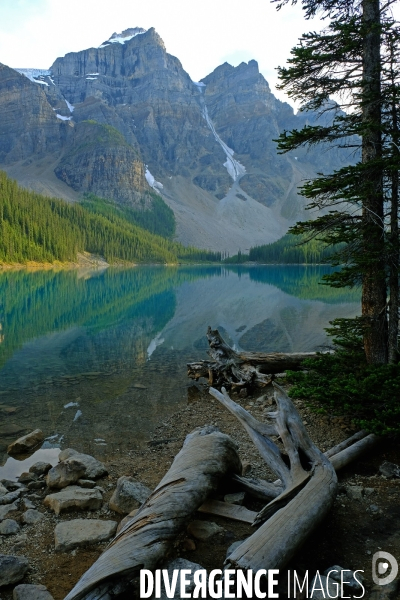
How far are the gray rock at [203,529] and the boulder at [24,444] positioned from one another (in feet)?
20.7

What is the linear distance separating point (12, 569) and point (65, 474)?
9.52ft

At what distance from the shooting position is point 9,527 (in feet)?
20.8

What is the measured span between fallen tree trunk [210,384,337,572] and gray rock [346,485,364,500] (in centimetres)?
59

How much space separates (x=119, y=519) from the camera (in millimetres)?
6543

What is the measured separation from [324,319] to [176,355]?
1781 cm

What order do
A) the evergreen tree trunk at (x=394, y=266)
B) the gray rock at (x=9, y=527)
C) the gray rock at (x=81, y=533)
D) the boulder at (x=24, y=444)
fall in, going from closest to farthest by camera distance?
the gray rock at (x=81, y=533) → the gray rock at (x=9, y=527) → the evergreen tree trunk at (x=394, y=266) → the boulder at (x=24, y=444)

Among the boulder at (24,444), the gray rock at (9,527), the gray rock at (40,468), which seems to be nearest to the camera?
the gray rock at (9,527)

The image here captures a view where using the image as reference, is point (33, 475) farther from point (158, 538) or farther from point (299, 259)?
point (299, 259)

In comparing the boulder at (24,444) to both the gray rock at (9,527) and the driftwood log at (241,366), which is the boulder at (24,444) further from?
the driftwood log at (241,366)

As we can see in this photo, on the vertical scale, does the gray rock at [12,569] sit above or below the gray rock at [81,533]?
above

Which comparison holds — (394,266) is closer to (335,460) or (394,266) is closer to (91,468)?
(335,460)

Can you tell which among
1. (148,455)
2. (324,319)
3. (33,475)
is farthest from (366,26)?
(324,319)

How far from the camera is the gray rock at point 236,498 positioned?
6007 millimetres

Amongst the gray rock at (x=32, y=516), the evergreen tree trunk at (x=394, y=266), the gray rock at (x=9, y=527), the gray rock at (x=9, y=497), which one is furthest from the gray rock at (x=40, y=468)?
the evergreen tree trunk at (x=394, y=266)
